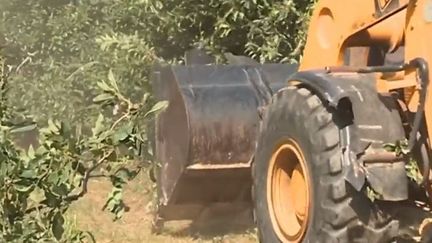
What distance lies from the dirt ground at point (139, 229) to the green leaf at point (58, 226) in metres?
2.89

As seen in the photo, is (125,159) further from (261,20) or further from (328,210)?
(261,20)

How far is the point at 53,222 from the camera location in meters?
3.21

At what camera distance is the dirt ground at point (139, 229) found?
6.37 meters

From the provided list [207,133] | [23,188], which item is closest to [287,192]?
[207,133]

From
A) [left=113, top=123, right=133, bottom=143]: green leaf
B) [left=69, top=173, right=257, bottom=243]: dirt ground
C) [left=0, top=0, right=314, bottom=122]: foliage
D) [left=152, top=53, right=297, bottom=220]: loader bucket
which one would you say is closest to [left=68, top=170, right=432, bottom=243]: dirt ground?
[left=69, top=173, right=257, bottom=243]: dirt ground

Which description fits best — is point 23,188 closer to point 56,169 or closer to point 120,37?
point 56,169

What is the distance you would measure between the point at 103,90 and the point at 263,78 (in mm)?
3073

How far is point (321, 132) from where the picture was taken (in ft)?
14.4

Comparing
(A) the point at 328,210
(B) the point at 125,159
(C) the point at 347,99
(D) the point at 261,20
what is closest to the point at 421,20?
(C) the point at 347,99

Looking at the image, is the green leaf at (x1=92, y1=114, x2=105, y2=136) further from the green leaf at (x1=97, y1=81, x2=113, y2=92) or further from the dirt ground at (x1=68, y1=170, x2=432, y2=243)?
the dirt ground at (x1=68, y1=170, x2=432, y2=243)

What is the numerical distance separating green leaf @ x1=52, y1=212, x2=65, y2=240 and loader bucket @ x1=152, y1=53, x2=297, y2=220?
105 inches

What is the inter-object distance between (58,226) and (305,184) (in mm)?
1709

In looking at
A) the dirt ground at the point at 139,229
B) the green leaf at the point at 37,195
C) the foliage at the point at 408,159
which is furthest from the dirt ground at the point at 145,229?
the green leaf at the point at 37,195

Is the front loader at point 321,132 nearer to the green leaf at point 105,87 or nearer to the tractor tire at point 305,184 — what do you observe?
the tractor tire at point 305,184
